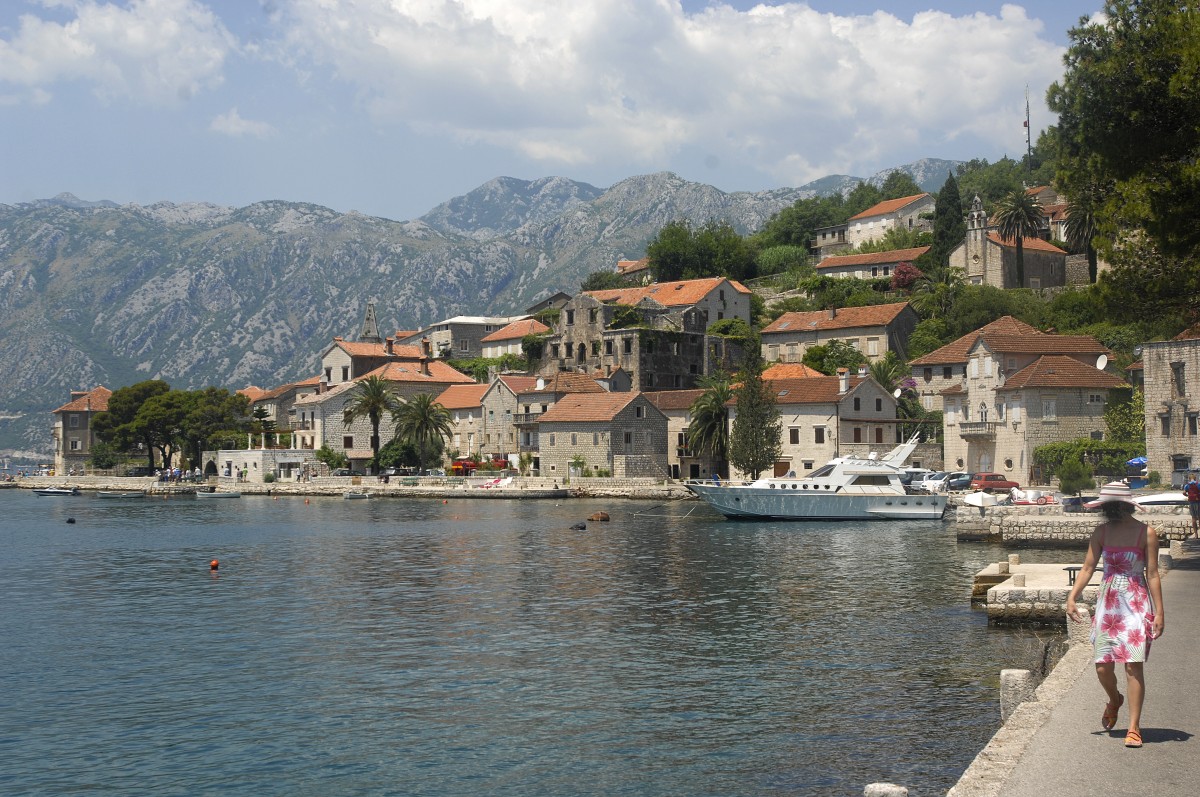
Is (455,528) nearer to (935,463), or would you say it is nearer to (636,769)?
(935,463)

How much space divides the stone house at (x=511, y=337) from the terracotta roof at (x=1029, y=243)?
44.0 m

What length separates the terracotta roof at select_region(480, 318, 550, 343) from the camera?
11931cm

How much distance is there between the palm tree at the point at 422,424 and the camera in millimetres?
99000

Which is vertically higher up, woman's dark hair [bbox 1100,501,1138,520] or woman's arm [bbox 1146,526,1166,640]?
woman's dark hair [bbox 1100,501,1138,520]

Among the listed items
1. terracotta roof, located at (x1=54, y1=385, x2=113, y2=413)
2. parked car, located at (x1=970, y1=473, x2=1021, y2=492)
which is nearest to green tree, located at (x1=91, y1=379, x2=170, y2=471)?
terracotta roof, located at (x1=54, y1=385, x2=113, y2=413)

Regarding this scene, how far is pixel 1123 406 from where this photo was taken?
226 ft

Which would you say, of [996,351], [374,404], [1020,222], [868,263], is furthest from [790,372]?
[374,404]

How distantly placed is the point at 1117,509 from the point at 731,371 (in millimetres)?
95099

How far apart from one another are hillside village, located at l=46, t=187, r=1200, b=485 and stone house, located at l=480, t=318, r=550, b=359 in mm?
225

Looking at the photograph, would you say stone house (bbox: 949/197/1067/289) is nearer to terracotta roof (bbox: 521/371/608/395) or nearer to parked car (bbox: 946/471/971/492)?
parked car (bbox: 946/471/971/492)

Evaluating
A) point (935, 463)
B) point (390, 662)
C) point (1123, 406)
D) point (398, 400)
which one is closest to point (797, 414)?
point (935, 463)

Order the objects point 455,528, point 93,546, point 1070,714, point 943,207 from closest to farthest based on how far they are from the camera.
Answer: point 1070,714 → point 93,546 → point 455,528 → point 943,207

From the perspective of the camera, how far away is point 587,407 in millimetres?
91438

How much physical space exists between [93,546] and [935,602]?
4180 centimetres
